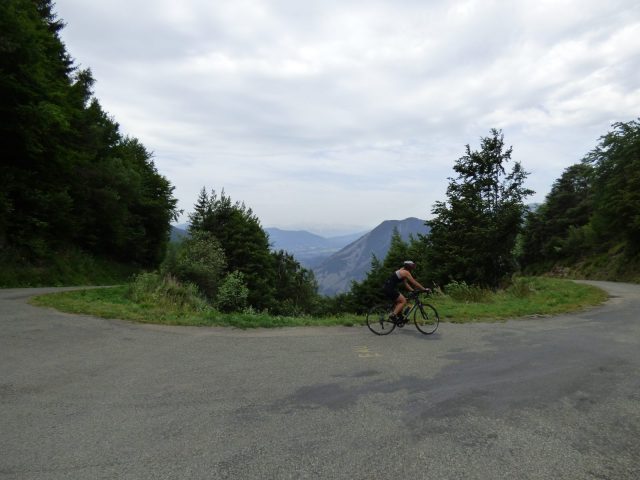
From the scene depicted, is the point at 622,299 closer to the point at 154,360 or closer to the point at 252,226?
the point at 154,360

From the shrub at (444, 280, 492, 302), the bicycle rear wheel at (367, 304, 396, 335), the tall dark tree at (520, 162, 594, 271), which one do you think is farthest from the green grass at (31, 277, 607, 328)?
the tall dark tree at (520, 162, 594, 271)

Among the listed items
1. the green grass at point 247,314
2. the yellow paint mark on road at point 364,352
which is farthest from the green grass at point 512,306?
the yellow paint mark on road at point 364,352

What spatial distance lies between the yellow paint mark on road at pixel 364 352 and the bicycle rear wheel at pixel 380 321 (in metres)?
1.77

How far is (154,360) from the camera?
717 cm

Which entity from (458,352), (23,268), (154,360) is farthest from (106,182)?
(458,352)

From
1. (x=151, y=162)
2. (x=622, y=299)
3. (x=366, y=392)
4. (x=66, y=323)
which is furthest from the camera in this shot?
(x=151, y=162)

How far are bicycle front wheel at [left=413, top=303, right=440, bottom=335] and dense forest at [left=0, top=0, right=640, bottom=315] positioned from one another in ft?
27.6

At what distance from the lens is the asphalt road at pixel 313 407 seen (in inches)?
147

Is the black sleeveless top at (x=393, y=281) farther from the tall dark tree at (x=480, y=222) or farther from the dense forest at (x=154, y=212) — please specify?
the tall dark tree at (x=480, y=222)

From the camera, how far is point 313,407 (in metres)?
5.08

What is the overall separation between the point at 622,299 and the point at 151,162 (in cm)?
5476

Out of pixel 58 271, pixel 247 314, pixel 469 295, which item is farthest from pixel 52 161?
pixel 469 295

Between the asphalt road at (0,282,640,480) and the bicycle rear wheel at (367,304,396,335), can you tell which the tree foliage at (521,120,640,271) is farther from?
the asphalt road at (0,282,640,480)

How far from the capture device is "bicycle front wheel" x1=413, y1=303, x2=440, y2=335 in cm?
1005
